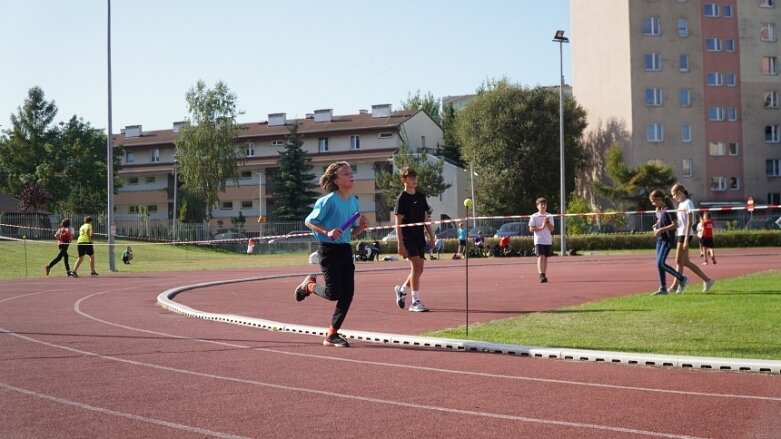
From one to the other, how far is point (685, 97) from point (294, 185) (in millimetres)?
31190

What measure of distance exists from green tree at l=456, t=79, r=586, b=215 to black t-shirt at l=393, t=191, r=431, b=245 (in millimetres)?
56856

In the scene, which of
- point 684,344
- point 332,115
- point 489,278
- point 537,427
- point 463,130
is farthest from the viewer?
point 332,115

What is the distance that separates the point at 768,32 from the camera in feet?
225

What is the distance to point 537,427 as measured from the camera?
597 cm

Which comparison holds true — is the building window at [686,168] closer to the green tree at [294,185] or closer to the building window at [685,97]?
the building window at [685,97]

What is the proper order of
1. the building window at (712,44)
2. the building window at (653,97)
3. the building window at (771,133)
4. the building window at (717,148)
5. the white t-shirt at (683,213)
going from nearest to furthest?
the white t-shirt at (683,213) < the building window at (653,97) < the building window at (717,148) < the building window at (712,44) < the building window at (771,133)

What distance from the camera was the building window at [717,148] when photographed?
6712 centimetres

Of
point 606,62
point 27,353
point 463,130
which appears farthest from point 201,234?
point 27,353

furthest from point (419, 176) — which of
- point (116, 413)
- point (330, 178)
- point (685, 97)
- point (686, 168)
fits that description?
point (116, 413)

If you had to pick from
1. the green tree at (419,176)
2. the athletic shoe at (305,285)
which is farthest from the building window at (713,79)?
the athletic shoe at (305,285)

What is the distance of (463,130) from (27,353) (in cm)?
6618

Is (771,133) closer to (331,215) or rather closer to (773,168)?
(773,168)

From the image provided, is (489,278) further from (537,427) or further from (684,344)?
(537,427)

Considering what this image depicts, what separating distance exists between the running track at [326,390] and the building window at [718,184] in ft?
194
